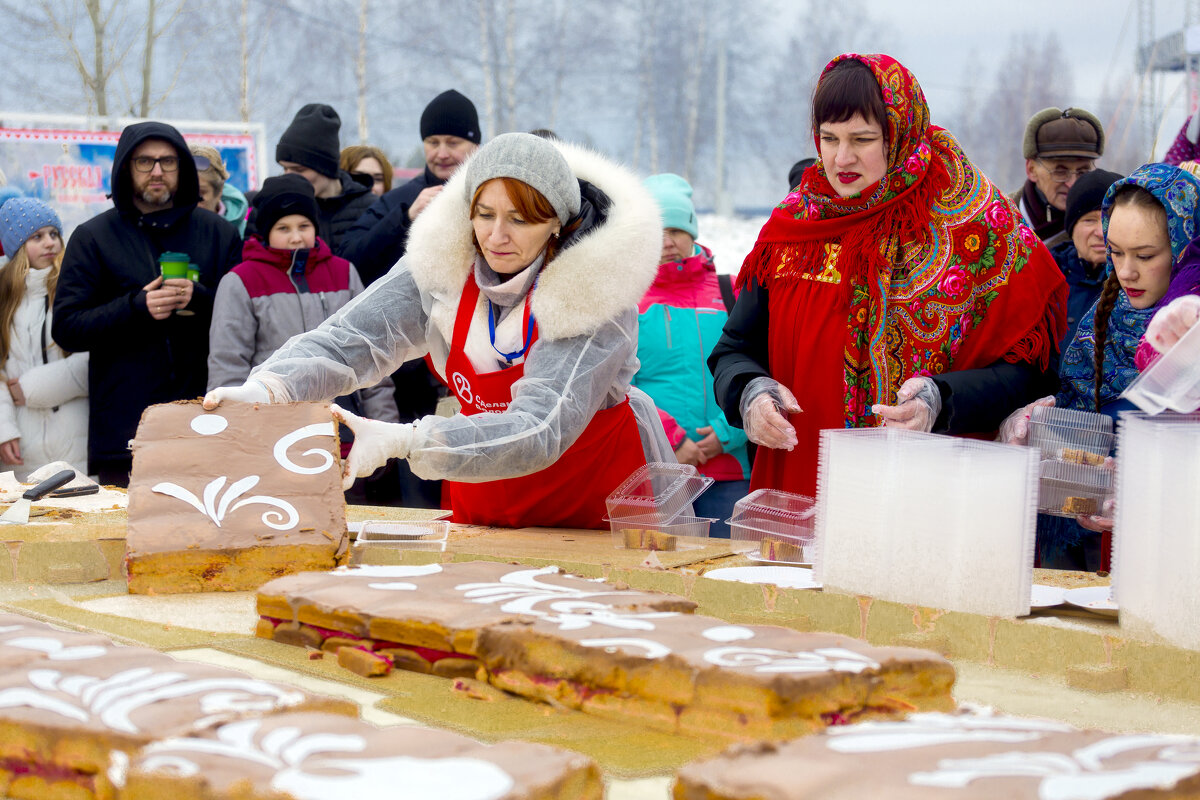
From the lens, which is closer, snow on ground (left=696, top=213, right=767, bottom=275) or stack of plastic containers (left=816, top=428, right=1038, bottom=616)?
stack of plastic containers (left=816, top=428, right=1038, bottom=616)

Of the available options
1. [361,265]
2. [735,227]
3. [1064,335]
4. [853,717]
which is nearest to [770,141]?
[735,227]

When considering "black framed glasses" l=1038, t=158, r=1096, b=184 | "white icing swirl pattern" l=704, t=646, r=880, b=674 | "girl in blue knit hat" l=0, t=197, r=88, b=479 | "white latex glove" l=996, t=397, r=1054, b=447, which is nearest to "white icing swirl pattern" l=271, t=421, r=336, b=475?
"white icing swirl pattern" l=704, t=646, r=880, b=674

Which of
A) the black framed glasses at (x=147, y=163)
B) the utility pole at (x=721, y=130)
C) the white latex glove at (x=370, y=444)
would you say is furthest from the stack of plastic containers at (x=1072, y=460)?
the utility pole at (x=721, y=130)

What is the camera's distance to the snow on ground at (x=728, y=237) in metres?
16.5

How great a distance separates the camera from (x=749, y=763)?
1.11m

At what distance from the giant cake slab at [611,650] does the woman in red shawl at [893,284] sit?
3.27ft

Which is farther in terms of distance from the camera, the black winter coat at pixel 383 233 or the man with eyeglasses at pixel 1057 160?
the black winter coat at pixel 383 233

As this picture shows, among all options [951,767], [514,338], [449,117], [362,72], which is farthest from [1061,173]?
[362,72]

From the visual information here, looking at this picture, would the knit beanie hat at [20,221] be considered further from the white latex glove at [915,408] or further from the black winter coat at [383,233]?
the white latex glove at [915,408]

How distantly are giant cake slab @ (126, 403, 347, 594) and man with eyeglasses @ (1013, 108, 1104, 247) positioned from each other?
9.63 ft

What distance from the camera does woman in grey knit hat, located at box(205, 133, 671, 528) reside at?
260 cm

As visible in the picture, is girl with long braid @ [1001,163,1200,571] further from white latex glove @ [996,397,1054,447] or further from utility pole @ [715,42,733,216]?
utility pole @ [715,42,733,216]

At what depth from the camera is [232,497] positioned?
2.35 m

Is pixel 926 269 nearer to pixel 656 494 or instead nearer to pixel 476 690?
pixel 656 494
